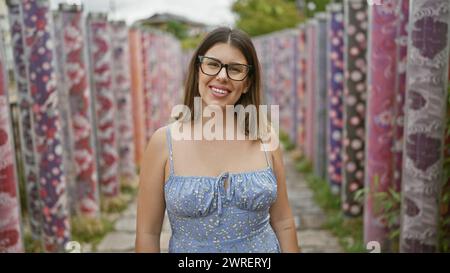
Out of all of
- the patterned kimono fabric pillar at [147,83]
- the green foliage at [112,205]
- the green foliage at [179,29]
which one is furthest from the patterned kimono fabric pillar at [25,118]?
the green foliage at [179,29]

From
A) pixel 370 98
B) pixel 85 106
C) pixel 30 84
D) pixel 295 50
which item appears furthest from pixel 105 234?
pixel 295 50

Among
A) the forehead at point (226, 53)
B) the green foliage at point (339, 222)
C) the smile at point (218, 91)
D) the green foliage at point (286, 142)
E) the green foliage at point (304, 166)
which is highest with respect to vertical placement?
the forehead at point (226, 53)

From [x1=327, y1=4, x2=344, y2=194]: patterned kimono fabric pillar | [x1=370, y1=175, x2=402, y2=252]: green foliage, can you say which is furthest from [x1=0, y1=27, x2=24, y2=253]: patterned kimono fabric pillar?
[x1=327, y1=4, x2=344, y2=194]: patterned kimono fabric pillar

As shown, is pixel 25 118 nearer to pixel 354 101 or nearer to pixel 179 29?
pixel 354 101

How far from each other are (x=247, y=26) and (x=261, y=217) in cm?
2904

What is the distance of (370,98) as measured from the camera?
13.1 ft

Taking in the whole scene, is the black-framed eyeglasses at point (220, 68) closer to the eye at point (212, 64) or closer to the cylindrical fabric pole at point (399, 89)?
the eye at point (212, 64)

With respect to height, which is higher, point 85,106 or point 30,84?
point 30,84

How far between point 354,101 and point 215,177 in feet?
11.0

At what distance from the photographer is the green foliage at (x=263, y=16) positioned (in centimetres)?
3006

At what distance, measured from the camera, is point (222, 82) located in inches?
69.8

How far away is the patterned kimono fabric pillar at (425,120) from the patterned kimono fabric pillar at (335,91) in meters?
2.75

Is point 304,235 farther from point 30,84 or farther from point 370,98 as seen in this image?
point 30,84

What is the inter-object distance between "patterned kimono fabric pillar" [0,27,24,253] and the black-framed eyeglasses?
160cm
